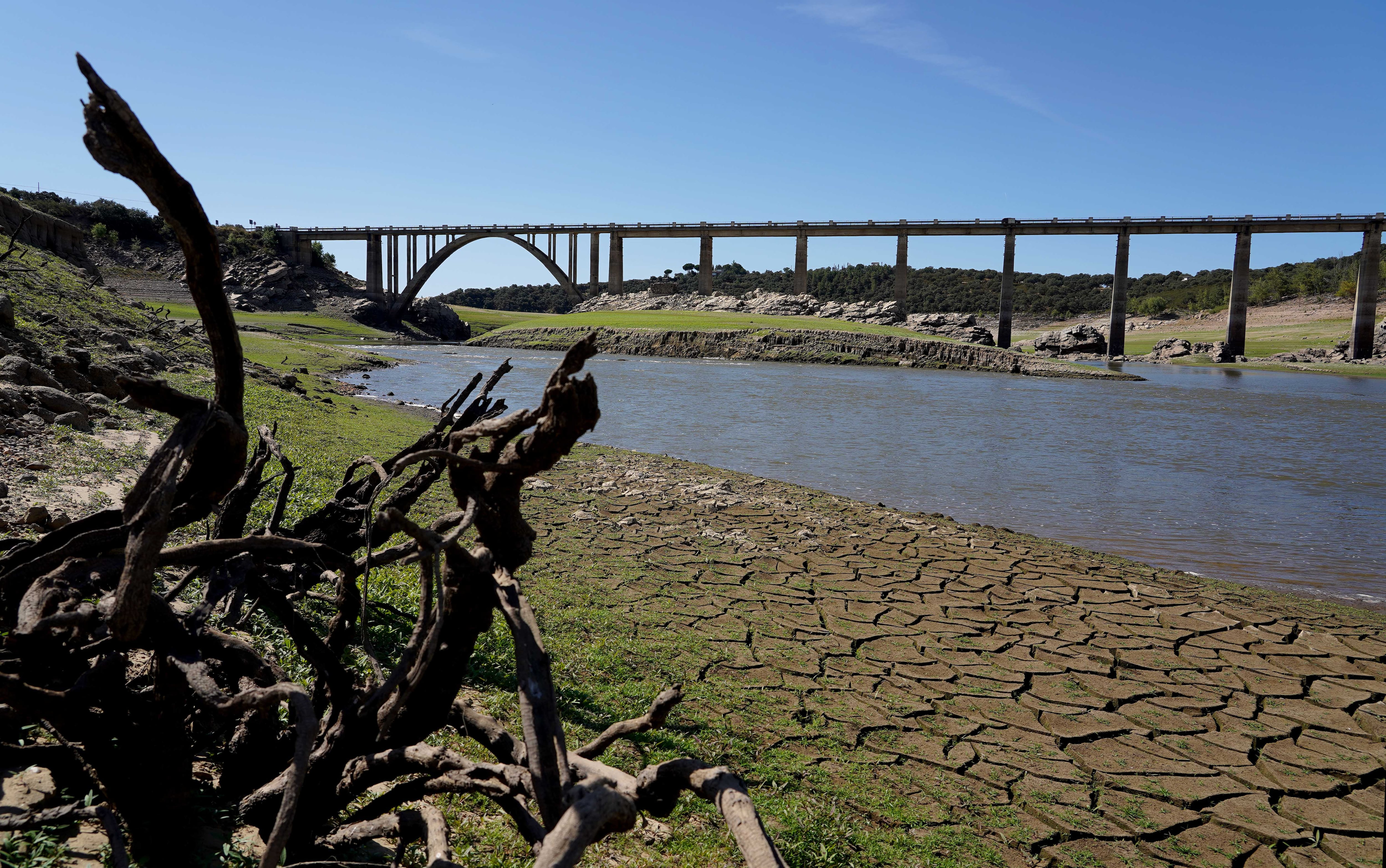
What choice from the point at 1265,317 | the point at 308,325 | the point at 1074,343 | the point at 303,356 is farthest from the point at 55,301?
the point at 1265,317

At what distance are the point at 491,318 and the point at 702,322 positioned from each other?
37.3 meters

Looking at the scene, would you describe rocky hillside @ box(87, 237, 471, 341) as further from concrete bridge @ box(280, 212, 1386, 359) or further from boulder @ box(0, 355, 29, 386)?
boulder @ box(0, 355, 29, 386)

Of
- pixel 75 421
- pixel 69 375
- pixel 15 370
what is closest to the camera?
pixel 75 421

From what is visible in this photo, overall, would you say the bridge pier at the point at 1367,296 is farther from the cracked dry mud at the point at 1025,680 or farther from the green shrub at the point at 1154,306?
the cracked dry mud at the point at 1025,680

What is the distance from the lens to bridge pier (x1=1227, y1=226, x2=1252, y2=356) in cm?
5238

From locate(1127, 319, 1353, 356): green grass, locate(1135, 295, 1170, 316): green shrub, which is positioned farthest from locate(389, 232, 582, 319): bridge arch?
locate(1135, 295, 1170, 316): green shrub

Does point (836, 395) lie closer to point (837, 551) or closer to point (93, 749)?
point (837, 551)

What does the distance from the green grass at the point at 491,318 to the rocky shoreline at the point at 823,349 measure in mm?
15877

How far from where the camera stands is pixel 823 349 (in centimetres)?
4612

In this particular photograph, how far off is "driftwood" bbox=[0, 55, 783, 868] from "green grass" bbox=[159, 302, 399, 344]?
39.5 m

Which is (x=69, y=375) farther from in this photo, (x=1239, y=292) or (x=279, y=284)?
(x=279, y=284)

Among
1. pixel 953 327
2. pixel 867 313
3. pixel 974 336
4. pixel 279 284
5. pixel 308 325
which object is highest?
pixel 279 284

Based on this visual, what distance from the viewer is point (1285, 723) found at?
449 centimetres

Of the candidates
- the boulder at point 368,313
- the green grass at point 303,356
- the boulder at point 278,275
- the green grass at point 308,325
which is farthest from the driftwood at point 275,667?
the boulder at point 278,275
